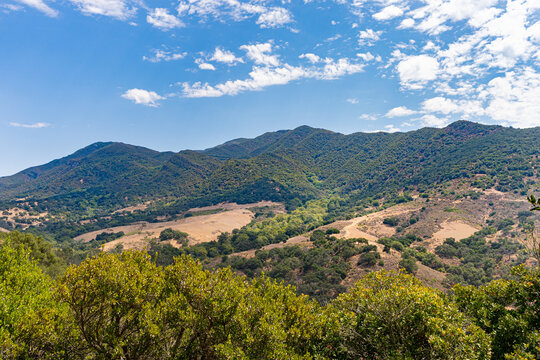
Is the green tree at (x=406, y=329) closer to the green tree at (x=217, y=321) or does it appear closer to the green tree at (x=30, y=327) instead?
the green tree at (x=217, y=321)

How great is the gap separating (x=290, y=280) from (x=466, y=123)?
667ft

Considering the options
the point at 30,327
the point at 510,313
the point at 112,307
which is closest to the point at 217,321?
the point at 112,307

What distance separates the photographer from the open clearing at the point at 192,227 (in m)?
97.4

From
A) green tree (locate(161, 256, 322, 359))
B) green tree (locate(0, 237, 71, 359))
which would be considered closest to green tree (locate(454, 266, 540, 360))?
green tree (locate(161, 256, 322, 359))

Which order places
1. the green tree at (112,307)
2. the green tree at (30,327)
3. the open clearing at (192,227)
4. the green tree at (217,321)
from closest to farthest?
the green tree at (30,327), the green tree at (112,307), the green tree at (217,321), the open clearing at (192,227)

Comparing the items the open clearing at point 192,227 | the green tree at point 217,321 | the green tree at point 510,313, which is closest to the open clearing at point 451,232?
the green tree at point 510,313

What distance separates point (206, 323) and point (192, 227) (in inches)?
4165

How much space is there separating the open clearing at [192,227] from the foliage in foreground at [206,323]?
82760mm

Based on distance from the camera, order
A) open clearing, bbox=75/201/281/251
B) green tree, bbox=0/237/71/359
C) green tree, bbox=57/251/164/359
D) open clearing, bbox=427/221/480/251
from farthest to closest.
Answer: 1. open clearing, bbox=75/201/281/251
2. open clearing, bbox=427/221/480/251
3. green tree, bbox=57/251/164/359
4. green tree, bbox=0/237/71/359

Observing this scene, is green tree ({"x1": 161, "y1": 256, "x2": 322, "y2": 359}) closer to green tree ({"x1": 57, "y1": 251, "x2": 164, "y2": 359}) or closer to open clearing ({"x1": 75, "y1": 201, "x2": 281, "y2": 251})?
green tree ({"x1": 57, "y1": 251, "x2": 164, "y2": 359})

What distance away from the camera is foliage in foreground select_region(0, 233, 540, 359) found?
34.1 feet

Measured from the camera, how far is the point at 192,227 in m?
112

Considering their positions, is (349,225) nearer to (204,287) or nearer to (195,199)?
(204,287)

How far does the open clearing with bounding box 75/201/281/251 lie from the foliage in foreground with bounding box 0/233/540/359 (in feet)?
272
